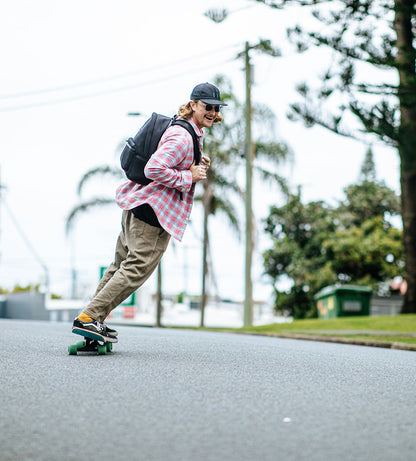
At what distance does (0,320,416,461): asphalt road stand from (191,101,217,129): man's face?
175 cm

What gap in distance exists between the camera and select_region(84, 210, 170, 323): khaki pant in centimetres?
511

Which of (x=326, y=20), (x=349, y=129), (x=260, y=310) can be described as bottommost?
(x=260, y=310)

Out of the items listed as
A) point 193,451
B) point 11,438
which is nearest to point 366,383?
point 193,451

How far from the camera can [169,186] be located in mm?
5086

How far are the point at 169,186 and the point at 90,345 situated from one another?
4.24 ft

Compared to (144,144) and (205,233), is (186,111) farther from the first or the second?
(205,233)

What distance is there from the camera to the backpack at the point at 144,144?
5.17m

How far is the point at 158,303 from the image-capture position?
28.8 metres

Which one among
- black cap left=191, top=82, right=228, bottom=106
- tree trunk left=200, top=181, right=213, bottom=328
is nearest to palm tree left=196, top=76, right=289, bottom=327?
tree trunk left=200, top=181, right=213, bottom=328

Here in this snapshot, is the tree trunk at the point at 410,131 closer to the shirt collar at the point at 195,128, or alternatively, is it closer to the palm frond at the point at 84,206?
the shirt collar at the point at 195,128

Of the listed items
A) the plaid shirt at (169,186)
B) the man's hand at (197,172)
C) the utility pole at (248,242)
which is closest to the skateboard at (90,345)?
the plaid shirt at (169,186)

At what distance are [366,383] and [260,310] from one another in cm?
4335

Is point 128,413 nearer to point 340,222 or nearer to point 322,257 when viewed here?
point 322,257

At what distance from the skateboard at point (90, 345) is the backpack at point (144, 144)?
116 cm
